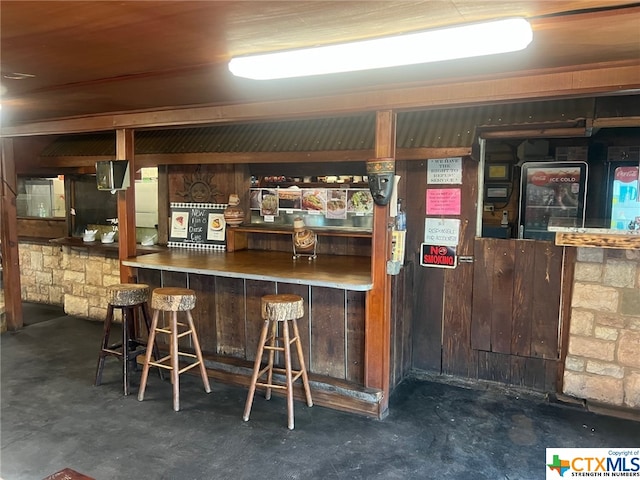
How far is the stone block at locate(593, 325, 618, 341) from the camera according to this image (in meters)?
3.44

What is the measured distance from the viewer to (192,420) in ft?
10.7

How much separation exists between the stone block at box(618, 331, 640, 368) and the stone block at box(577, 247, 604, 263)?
55 cm

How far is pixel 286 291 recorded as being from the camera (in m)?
3.81

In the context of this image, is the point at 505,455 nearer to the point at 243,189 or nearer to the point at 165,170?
the point at 243,189

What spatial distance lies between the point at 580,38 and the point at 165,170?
422cm

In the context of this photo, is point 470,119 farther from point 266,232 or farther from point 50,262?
point 50,262

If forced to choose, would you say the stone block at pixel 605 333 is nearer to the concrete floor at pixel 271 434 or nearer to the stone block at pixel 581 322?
the stone block at pixel 581 322

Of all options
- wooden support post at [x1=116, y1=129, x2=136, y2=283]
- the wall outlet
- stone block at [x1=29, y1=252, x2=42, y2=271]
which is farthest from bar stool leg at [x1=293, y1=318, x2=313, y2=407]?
stone block at [x1=29, y1=252, x2=42, y2=271]

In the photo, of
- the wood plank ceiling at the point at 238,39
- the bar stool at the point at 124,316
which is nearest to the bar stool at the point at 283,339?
the bar stool at the point at 124,316

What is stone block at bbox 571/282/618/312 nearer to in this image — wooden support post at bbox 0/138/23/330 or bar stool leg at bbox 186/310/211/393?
bar stool leg at bbox 186/310/211/393

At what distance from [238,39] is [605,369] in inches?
132

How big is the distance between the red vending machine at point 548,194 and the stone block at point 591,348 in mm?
1375

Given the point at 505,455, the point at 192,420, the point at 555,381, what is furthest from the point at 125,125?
the point at 555,381

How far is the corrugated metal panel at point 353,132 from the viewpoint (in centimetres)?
350
